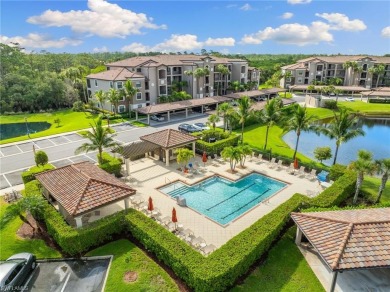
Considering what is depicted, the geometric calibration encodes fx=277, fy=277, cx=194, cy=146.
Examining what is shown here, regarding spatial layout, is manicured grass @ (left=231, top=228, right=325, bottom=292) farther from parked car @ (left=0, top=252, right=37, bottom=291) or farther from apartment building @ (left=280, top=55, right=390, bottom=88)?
apartment building @ (left=280, top=55, right=390, bottom=88)

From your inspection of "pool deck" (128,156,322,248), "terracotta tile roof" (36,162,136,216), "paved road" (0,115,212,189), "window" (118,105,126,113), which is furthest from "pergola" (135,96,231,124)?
"terracotta tile roof" (36,162,136,216)

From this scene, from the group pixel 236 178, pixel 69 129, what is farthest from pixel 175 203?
pixel 69 129

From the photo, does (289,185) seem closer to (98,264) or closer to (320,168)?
(320,168)

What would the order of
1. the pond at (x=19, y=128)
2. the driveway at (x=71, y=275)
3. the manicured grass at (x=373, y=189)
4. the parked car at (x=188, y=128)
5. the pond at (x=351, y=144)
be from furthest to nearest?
the pond at (x=19, y=128), the parked car at (x=188, y=128), the pond at (x=351, y=144), the manicured grass at (x=373, y=189), the driveway at (x=71, y=275)

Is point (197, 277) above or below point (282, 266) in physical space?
above

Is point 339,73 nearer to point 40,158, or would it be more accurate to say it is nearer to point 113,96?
point 113,96

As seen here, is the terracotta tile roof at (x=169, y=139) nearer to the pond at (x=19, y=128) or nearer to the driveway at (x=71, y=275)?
the driveway at (x=71, y=275)

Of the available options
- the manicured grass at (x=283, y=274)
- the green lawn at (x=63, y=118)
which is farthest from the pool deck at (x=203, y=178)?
the green lawn at (x=63, y=118)
